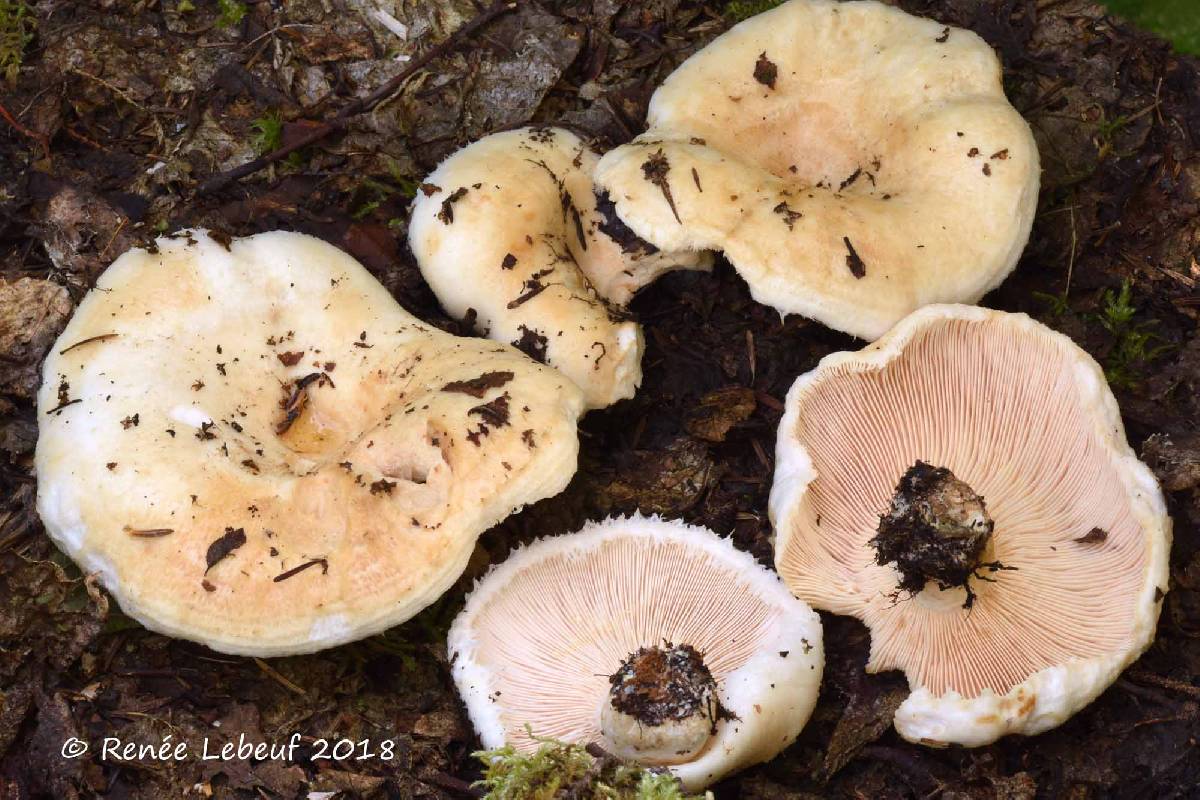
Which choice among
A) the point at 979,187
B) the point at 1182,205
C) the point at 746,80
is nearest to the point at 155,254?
the point at 746,80

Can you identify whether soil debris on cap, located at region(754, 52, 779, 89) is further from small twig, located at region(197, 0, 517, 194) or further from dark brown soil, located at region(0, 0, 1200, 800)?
small twig, located at region(197, 0, 517, 194)

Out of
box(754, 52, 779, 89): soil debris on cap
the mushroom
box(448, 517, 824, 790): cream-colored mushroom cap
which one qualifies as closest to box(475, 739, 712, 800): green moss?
box(448, 517, 824, 790): cream-colored mushroom cap

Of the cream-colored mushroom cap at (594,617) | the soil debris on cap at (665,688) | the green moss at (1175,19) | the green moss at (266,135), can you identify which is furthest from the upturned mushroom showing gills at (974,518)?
the green moss at (266,135)

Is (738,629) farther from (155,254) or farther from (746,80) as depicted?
(155,254)

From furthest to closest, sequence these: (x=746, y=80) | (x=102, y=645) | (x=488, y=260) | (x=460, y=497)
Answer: (x=746, y=80), (x=488, y=260), (x=102, y=645), (x=460, y=497)

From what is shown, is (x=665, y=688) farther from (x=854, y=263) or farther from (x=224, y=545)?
(x=854, y=263)

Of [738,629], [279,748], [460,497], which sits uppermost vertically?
[460,497]

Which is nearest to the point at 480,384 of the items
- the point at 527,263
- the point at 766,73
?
the point at 527,263

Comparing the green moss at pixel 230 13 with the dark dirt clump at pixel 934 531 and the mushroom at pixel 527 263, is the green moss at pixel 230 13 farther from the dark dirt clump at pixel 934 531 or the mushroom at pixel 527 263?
the dark dirt clump at pixel 934 531
